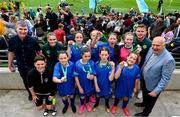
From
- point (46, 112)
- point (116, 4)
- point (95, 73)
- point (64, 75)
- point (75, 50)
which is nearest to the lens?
point (64, 75)

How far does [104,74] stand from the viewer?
5.41 meters

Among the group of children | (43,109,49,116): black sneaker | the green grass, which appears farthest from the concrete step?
the green grass

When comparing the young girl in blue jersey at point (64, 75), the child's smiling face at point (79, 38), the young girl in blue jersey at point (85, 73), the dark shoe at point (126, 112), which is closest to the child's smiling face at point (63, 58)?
the young girl in blue jersey at point (64, 75)

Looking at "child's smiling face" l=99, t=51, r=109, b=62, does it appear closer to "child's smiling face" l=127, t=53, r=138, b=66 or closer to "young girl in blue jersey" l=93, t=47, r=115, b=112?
"young girl in blue jersey" l=93, t=47, r=115, b=112

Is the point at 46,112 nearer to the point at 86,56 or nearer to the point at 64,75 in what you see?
the point at 64,75

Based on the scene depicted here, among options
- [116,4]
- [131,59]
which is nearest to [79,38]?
[131,59]

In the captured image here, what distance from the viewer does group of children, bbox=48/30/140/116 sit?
207 inches

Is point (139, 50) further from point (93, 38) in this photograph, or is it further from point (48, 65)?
point (48, 65)

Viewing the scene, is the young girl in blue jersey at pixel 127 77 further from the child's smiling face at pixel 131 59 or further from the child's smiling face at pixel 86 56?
the child's smiling face at pixel 86 56

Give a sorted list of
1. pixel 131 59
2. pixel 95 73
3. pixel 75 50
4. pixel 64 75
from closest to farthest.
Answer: pixel 131 59, pixel 64 75, pixel 95 73, pixel 75 50

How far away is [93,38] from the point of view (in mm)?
5668

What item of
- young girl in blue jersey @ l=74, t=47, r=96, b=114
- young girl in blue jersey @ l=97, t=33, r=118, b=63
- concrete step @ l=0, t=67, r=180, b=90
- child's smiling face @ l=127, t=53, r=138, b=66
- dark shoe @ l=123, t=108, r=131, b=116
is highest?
young girl in blue jersey @ l=97, t=33, r=118, b=63

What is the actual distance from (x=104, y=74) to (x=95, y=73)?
7.1 inches

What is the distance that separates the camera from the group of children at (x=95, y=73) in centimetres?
525
